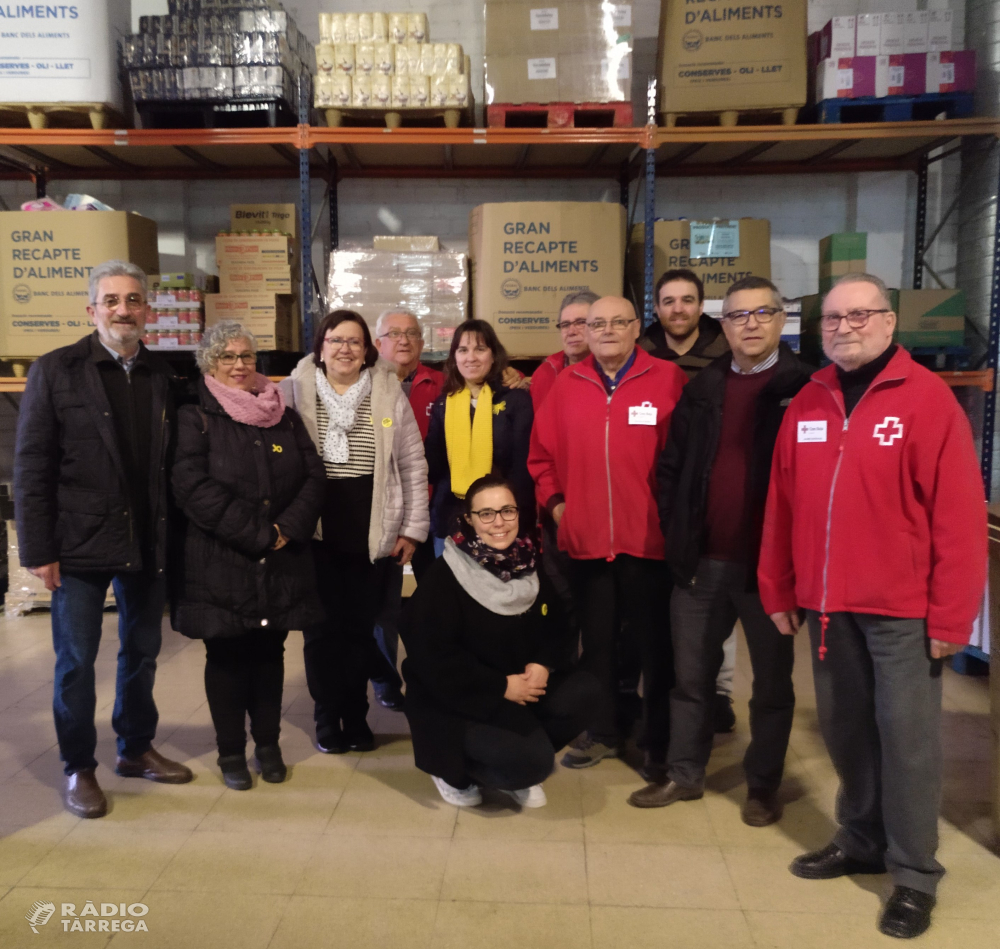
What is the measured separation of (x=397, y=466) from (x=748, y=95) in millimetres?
2836

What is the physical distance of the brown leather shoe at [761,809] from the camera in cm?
237

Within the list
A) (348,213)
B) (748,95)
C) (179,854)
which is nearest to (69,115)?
(348,213)

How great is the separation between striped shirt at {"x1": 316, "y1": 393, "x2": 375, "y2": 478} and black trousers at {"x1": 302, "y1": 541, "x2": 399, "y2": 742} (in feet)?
0.87

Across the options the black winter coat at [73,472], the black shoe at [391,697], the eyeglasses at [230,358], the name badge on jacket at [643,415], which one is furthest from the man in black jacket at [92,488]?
the name badge on jacket at [643,415]

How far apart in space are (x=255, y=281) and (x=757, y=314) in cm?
301

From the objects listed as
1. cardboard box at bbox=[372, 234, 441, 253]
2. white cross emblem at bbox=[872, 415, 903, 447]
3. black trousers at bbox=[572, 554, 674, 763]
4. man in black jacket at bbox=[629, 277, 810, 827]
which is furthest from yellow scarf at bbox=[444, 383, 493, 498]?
cardboard box at bbox=[372, 234, 441, 253]

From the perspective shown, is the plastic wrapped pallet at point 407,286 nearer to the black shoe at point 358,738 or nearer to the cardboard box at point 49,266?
the cardboard box at point 49,266

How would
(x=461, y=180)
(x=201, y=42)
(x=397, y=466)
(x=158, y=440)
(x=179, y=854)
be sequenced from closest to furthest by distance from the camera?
1. (x=179, y=854)
2. (x=158, y=440)
3. (x=397, y=466)
4. (x=201, y=42)
5. (x=461, y=180)

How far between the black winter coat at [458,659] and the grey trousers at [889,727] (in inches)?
31.4

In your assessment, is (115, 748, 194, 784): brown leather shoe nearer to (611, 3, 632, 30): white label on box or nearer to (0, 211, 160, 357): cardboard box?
(0, 211, 160, 357): cardboard box

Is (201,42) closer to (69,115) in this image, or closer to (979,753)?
(69,115)

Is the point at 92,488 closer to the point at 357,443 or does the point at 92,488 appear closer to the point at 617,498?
the point at 357,443

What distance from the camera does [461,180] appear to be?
5113mm

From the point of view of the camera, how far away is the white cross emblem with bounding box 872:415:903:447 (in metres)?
1.80
